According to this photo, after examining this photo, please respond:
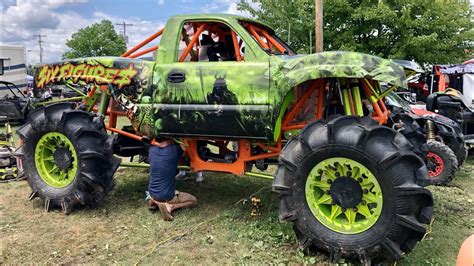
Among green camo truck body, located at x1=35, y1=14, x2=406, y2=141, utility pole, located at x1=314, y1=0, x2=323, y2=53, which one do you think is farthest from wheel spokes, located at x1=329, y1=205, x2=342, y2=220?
utility pole, located at x1=314, y1=0, x2=323, y2=53

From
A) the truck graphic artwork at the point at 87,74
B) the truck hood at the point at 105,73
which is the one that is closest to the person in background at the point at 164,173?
the truck hood at the point at 105,73

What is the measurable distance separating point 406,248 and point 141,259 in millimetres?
2285

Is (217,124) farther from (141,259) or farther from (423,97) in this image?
(423,97)

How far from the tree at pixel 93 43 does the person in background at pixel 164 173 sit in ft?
142

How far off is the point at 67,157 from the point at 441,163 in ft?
17.5

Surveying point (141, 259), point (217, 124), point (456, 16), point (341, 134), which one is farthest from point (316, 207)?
point (456, 16)

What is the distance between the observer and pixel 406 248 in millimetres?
3562

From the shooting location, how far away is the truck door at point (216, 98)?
4320 millimetres

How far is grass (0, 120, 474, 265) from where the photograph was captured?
389 centimetres

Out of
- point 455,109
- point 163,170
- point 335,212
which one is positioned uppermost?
point 455,109

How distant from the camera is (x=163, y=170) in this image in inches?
191

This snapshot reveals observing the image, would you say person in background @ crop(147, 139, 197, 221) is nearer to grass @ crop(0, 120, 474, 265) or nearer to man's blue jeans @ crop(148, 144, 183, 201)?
man's blue jeans @ crop(148, 144, 183, 201)

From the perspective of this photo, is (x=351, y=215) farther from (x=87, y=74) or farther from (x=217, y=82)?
(x=87, y=74)

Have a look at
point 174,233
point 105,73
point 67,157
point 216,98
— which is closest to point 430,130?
point 216,98
